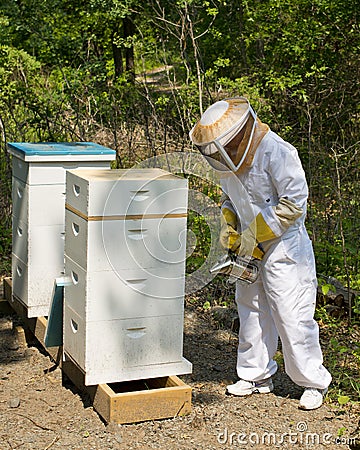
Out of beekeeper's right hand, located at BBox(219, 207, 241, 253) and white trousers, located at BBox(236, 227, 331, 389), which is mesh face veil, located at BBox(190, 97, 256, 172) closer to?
beekeeper's right hand, located at BBox(219, 207, 241, 253)

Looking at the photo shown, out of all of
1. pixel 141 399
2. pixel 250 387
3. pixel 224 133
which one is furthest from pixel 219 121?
pixel 250 387

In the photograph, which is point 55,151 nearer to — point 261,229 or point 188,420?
point 261,229

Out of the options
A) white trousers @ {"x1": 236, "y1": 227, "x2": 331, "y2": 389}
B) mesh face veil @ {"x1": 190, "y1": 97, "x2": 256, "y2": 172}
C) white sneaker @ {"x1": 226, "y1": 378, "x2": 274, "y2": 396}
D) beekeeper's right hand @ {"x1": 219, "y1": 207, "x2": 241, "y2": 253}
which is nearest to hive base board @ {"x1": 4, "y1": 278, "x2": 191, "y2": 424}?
white sneaker @ {"x1": 226, "y1": 378, "x2": 274, "y2": 396}

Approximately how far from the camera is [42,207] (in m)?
3.98

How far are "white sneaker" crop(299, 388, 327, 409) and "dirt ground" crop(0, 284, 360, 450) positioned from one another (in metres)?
0.03

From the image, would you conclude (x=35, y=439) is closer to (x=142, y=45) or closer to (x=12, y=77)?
(x=142, y=45)

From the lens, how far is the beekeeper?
3.23 metres

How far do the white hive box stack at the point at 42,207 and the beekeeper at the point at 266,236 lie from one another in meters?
0.91

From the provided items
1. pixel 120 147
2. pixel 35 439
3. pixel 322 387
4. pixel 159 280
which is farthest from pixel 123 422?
pixel 120 147

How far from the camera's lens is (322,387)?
3533mm

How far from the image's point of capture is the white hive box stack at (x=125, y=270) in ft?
10.3

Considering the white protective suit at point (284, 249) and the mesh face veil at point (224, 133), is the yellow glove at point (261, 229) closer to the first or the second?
the white protective suit at point (284, 249)

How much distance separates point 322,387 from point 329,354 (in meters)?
0.72

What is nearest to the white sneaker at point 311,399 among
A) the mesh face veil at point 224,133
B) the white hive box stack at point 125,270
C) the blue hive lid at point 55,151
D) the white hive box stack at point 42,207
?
the white hive box stack at point 125,270
